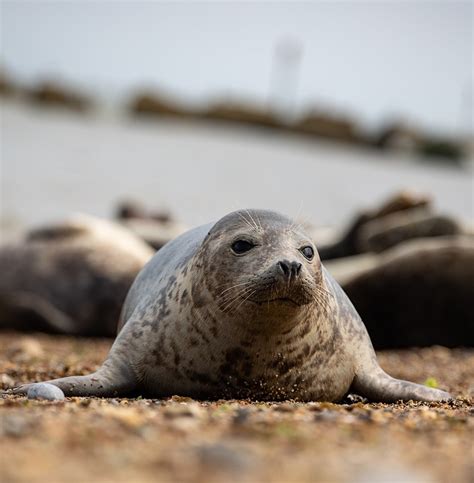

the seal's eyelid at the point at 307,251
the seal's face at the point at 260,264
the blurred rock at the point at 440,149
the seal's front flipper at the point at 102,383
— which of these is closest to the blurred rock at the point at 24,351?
the seal's front flipper at the point at 102,383

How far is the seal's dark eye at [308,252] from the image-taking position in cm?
504

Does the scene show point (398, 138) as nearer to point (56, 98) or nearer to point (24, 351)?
point (56, 98)

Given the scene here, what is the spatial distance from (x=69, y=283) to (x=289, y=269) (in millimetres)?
5586

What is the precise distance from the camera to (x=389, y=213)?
1187 cm

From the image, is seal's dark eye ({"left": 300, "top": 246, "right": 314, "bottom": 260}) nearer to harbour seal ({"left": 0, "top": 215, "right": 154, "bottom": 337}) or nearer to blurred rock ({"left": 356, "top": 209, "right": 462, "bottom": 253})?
harbour seal ({"left": 0, "top": 215, "right": 154, "bottom": 337})

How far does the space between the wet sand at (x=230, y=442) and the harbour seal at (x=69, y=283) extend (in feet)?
16.0

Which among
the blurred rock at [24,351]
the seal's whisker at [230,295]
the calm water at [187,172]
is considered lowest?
the calm water at [187,172]

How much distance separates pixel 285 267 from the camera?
4.65 meters

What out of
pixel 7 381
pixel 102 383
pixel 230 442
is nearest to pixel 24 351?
pixel 7 381

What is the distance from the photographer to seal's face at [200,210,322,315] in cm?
468

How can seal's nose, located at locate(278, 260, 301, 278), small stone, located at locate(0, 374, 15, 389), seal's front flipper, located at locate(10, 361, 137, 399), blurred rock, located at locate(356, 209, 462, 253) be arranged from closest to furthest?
seal's nose, located at locate(278, 260, 301, 278), seal's front flipper, located at locate(10, 361, 137, 399), small stone, located at locate(0, 374, 15, 389), blurred rock, located at locate(356, 209, 462, 253)

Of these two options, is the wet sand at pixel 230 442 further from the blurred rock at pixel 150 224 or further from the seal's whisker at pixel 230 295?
the blurred rock at pixel 150 224

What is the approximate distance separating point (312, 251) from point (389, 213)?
272 inches

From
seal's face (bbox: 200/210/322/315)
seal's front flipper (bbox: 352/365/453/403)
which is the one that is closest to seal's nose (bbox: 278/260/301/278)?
seal's face (bbox: 200/210/322/315)
